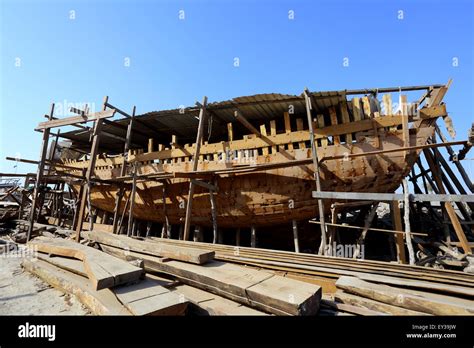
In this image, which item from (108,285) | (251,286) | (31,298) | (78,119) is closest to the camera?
(251,286)

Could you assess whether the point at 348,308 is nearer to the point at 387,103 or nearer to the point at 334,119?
the point at 334,119

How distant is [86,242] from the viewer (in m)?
6.28

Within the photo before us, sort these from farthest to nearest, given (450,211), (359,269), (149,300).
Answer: (450,211) → (359,269) → (149,300)

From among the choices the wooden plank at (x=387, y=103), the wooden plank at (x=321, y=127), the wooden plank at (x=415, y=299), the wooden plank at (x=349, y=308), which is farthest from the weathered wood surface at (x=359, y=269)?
the wooden plank at (x=387, y=103)

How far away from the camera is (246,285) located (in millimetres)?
2777

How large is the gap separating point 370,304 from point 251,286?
1.46 meters

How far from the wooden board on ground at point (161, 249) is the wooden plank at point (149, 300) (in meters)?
0.80

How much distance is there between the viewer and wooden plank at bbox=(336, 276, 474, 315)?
2428mm

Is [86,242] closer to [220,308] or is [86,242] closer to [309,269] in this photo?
[220,308]

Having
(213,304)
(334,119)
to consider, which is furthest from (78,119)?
(334,119)

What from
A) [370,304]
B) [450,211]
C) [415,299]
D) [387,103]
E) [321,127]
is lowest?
[370,304]

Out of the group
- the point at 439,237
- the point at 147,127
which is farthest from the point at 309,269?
the point at 147,127

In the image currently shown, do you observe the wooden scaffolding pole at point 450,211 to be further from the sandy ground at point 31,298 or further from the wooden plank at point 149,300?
the sandy ground at point 31,298

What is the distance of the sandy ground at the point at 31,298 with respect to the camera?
3301mm
